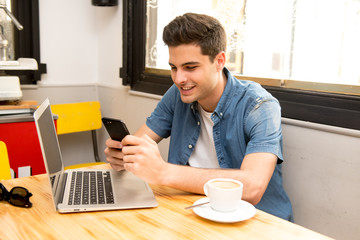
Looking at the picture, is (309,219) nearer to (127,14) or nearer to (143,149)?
(143,149)

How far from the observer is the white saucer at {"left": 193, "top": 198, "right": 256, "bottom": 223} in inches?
34.5

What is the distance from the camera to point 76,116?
266 cm

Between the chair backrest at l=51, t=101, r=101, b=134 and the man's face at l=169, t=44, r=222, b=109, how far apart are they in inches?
54.8

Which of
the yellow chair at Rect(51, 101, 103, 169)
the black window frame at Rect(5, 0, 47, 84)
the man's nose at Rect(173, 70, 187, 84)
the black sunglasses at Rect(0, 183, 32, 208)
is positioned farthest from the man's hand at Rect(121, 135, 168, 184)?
the black window frame at Rect(5, 0, 47, 84)

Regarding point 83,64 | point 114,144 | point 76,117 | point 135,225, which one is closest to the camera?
point 135,225

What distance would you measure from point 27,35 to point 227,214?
7.90 feet

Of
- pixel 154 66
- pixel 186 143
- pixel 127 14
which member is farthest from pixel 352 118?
pixel 127 14

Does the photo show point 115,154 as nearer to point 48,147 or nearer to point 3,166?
point 48,147

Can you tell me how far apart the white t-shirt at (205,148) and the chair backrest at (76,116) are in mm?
1327

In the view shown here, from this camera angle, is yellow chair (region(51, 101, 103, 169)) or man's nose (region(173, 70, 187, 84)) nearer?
man's nose (region(173, 70, 187, 84))

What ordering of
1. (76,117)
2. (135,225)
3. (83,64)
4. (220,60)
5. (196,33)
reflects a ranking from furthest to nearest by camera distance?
(83,64)
(76,117)
(220,60)
(196,33)
(135,225)

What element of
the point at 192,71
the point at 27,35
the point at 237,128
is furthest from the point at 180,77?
the point at 27,35

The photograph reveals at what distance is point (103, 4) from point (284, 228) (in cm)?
223

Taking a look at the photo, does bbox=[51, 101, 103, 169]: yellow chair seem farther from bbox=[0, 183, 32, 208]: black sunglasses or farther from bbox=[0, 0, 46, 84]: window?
bbox=[0, 183, 32, 208]: black sunglasses
